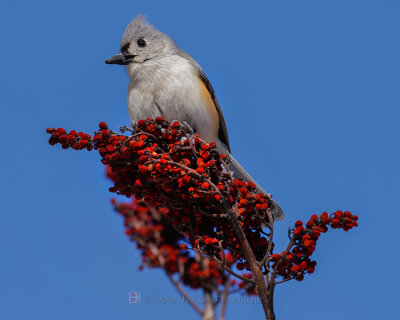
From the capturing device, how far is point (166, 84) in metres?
6.14

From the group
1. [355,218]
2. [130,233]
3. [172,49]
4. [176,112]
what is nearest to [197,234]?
[355,218]

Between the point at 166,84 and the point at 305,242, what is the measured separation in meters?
3.00

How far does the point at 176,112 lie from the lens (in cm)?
614

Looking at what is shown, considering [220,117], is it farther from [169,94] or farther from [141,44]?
[141,44]

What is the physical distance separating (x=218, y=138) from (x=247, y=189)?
8.83 feet

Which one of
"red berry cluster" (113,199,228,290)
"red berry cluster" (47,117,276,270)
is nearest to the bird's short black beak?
"red berry cluster" (47,117,276,270)

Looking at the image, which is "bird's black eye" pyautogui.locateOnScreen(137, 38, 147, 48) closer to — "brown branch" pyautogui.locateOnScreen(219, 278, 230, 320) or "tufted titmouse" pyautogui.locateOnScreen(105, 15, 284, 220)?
"tufted titmouse" pyautogui.locateOnScreen(105, 15, 284, 220)

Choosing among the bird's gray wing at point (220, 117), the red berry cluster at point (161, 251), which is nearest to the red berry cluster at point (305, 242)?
the red berry cluster at point (161, 251)

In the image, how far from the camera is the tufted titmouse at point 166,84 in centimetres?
614

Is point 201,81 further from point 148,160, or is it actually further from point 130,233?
point 130,233

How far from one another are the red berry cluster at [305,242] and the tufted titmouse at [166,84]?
192 cm

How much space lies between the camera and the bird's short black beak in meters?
6.36

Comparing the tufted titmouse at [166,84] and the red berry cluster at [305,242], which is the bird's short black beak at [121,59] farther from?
the red berry cluster at [305,242]

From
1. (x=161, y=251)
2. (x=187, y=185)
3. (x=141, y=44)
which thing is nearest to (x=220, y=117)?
(x=141, y=44)
